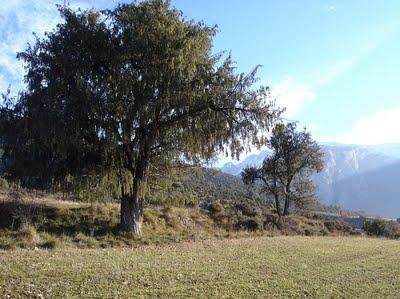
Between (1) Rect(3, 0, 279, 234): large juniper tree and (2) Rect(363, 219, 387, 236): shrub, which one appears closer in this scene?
(1) Rect(3, 0, 279, 234): large juniper tree

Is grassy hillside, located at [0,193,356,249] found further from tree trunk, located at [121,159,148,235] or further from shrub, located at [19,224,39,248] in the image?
tree trunk, located at [121,159,148,235]

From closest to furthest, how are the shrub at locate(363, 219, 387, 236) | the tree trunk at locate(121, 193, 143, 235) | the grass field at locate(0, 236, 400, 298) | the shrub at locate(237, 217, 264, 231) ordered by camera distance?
the grass field at locate(0, 236, 400, 298) → the tree trunk at locate(121, 193, 143, 235) → the shrub at locate(237, 217, 264, 231) → the shrub at locate(363, 219, 387, 236)

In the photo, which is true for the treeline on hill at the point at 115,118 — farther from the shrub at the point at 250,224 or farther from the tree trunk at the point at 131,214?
the shrub at the point at 250,224

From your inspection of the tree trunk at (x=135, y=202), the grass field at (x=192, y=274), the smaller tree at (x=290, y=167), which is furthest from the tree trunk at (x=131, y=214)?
the smaller tree at (x=290, y=167)

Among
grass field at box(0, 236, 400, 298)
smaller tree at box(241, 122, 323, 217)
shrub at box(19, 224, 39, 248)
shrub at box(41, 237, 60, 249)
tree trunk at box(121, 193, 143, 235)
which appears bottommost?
grass field at box(0, 236, 400, 298)

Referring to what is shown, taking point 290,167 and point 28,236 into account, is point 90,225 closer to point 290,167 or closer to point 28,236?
point 28,236

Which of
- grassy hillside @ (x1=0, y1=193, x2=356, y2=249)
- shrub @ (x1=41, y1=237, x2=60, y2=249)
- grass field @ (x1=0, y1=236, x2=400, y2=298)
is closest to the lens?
grass field @ (x1=0, y1=236, x2=400, y2=298)

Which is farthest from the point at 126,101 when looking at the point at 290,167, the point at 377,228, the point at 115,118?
the point at 377,228

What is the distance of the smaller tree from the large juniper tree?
84.4ft

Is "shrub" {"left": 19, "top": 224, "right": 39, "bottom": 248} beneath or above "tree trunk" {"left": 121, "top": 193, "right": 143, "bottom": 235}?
beneath

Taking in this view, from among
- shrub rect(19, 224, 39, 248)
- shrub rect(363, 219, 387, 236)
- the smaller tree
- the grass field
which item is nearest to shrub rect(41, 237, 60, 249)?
shrub rect(19, 224, 39, 248)

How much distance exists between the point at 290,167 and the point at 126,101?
29850 mm

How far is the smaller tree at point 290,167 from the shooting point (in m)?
45.9

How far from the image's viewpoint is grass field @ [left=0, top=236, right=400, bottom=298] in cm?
1006
